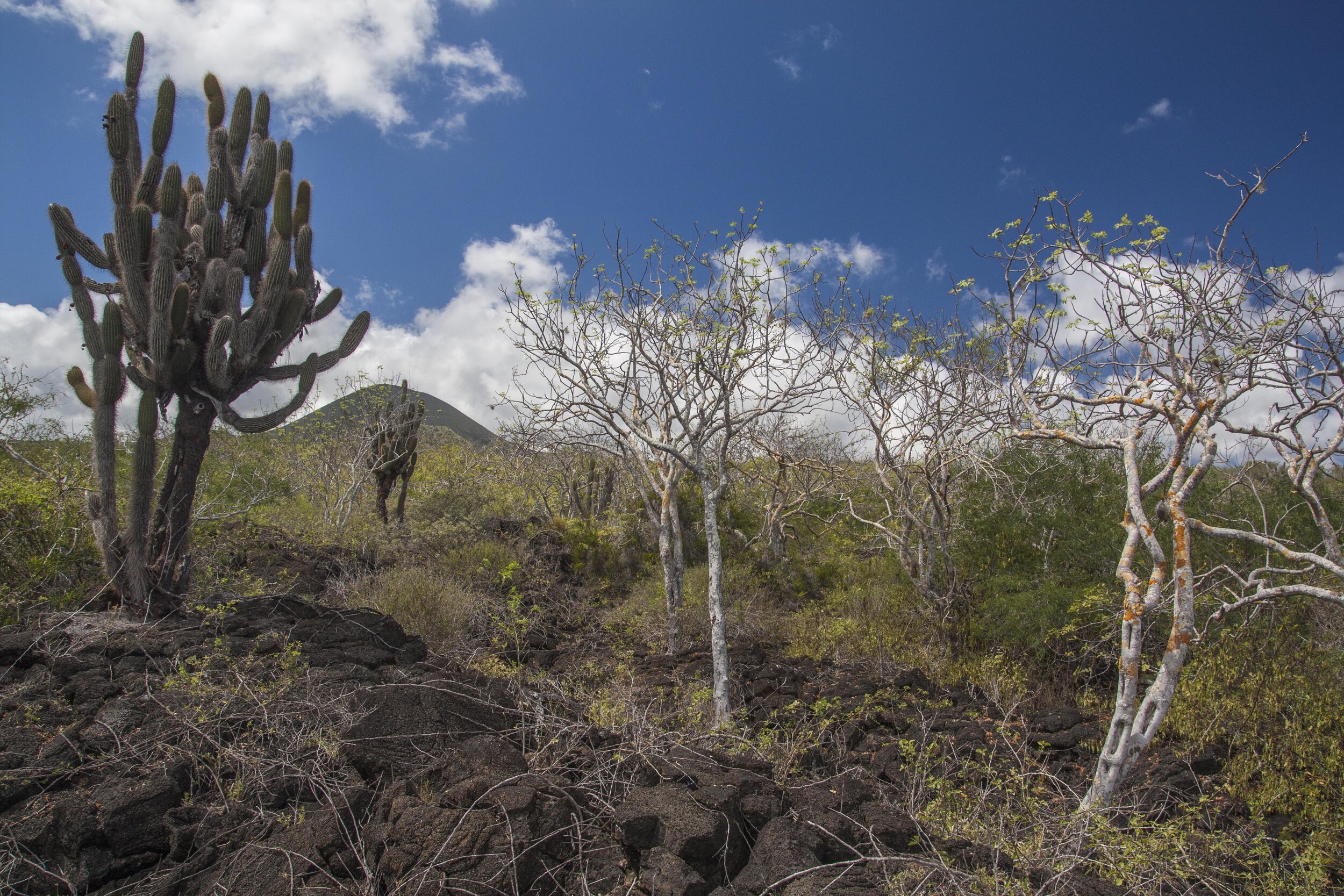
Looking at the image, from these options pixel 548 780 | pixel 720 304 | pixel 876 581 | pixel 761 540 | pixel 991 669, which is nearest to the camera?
pixel 548 780

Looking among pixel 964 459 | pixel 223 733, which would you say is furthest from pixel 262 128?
pixel 964 459

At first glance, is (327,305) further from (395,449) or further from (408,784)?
(395,449)

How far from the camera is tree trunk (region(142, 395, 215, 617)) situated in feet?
23.6

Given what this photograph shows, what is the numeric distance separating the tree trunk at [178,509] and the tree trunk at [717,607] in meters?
5.09

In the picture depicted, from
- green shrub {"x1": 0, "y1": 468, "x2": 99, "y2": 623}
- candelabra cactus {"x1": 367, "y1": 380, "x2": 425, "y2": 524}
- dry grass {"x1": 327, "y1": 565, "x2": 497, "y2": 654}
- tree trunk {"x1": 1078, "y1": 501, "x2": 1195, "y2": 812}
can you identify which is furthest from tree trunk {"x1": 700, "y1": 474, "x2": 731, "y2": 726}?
candelabra cactus {"x1": 367, "y1": 380, "x2": 425, "y2": 524}

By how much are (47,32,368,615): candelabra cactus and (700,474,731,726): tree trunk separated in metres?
4.64

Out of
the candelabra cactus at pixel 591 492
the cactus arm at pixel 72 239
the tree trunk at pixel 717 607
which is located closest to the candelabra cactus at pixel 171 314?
the cactus arm at pixel 72 239

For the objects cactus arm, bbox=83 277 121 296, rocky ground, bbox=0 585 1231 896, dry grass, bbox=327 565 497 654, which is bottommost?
rocky ground, bbox=0 585 1231 896

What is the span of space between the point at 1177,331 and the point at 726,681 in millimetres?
4859

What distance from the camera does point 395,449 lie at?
16.5 meters

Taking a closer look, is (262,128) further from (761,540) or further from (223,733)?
(761,540)

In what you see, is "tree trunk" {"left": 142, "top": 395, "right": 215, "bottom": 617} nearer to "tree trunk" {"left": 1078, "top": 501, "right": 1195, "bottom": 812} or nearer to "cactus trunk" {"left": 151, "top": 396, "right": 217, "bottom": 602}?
"cactus trunk" {"left": 151, "top": 396, "right": 217, "bottom": 602}

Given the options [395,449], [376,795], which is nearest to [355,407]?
[395,449]

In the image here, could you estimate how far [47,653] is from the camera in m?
5.79
